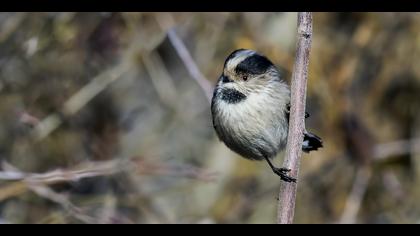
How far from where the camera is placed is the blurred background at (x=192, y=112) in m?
5.34

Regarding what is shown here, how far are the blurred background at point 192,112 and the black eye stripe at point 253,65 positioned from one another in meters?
1.30

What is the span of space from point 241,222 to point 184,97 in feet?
3.94

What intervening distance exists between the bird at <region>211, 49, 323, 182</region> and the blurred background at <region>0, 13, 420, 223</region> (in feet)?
4.20

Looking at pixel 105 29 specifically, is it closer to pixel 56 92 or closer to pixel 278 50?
pixel 56 92

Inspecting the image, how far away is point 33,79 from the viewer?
Answer: 17.8 feet

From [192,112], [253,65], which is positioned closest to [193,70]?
[192,112]

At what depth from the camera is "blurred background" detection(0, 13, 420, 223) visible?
17.5 ft

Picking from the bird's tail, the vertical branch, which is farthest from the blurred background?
the vertical branch

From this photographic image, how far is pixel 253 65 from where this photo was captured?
12.4ft

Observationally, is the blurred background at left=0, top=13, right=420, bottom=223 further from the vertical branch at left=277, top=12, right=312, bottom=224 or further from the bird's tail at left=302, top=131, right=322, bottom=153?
the vertical branch at left=277, top=12, right=312, bottom=224

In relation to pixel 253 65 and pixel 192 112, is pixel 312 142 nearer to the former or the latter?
pixel 253 65

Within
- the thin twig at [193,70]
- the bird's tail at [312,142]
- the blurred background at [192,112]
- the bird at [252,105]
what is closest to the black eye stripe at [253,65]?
the bird at [252,105]

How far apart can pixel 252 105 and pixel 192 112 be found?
77.7 inches
